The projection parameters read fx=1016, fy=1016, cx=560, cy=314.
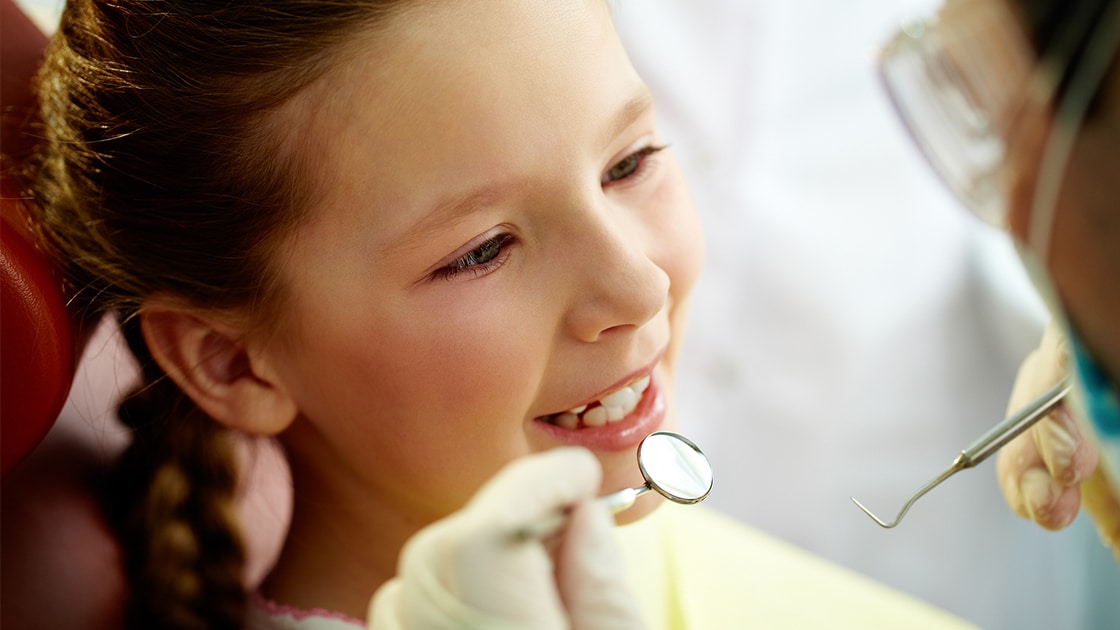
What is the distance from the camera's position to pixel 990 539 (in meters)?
1.29

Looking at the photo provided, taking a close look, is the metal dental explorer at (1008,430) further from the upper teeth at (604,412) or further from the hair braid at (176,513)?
the hair braid at (176,513)

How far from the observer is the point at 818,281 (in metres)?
1.70

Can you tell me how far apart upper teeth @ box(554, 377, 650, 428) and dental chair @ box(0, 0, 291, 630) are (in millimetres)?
306

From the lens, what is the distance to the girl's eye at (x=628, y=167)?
2.30 feet

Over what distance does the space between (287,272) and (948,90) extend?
413 mm

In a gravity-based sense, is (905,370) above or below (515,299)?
below

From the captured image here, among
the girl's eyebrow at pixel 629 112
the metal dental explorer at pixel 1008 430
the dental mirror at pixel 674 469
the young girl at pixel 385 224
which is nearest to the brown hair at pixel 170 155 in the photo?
the young girl at pixel 385 224

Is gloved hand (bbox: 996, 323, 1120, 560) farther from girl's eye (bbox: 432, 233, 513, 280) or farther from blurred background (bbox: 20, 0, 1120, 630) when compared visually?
blurred background (bbox: 20, 0, 1120, 630)

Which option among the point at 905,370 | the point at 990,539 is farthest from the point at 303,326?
the point at 905,370

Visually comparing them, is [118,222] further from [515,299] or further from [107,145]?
[515,299]

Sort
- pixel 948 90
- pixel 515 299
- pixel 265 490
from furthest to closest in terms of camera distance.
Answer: pixel 265 490 → pixel 515 299 → pixel 948 90

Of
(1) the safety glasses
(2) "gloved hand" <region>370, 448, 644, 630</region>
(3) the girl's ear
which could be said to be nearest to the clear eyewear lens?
(1) the safety glasses

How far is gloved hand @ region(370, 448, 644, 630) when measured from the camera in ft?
1.48

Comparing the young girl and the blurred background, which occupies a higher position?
the young girl
